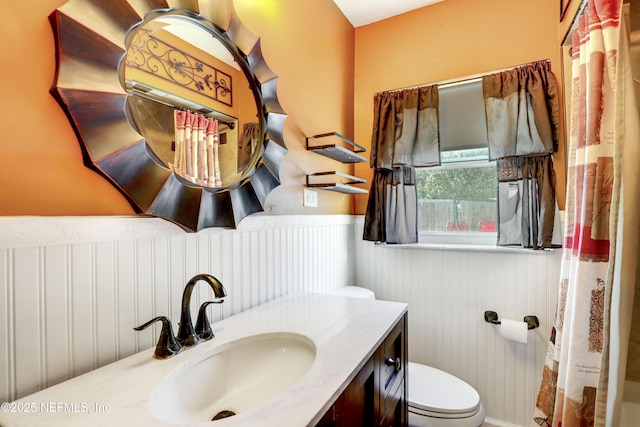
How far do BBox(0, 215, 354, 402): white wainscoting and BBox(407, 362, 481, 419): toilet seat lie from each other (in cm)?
95

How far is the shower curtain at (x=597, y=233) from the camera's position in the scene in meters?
0.83

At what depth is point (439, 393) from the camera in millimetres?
1481

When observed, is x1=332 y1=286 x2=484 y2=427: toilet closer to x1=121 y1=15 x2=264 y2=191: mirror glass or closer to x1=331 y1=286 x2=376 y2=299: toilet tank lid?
x1=331 y1=286 x2=376 y2=299: toilet tank lid

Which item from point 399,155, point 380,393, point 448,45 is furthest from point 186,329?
point 448,45

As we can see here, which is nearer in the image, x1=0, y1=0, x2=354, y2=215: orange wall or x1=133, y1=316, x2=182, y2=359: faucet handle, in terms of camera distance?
x1=0, y1=0, x2=354, y2=215: orange wall

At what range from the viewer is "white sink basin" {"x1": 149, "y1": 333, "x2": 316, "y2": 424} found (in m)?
0.73

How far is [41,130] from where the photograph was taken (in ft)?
2.27

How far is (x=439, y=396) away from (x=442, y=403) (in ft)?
0.21

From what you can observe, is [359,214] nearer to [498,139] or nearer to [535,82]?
[498,139]

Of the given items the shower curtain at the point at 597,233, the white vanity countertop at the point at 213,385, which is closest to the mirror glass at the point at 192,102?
the white vanity countertop at the point at 213,385

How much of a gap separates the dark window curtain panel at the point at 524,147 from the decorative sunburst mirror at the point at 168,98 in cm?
127

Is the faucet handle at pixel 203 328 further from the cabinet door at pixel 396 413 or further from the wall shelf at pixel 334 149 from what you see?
the wall shelf at pixel 334 149

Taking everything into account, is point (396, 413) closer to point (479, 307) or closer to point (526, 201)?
point (479, 307)

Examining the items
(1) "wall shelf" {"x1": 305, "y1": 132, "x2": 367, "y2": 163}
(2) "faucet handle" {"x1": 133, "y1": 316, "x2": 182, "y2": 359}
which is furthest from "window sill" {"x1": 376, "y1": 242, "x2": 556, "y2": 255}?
(2) "faucet handle" {"x1": 133, "y1": 316, "x2": 182, "y2": 359}
